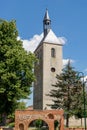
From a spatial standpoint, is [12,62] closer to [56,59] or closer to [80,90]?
[80,90]

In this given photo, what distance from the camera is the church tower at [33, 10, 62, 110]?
7725cm

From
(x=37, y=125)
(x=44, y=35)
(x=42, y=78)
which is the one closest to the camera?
(x=37, y=125)

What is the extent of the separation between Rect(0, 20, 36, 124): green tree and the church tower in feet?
98.0

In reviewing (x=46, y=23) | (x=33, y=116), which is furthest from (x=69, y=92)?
(x=46, y=23)

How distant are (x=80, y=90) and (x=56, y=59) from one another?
1865cm

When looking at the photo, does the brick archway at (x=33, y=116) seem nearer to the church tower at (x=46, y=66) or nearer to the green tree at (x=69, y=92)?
the green tree at (x=69, y=92)

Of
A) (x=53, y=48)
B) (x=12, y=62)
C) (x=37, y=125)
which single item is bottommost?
(x=37, y=125)

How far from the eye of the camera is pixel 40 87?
7938cm

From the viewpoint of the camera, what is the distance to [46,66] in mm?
79062

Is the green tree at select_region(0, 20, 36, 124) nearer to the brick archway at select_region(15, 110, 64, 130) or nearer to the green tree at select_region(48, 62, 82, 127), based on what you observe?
the brick archway at select_region(15, 110, 64, 130)

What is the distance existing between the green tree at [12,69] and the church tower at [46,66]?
2988 centimetres

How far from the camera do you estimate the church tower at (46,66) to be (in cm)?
7725

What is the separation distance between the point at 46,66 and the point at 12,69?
35.0 meters

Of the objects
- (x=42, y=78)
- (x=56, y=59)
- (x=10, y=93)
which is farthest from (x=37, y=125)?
(x=10, y=93)
